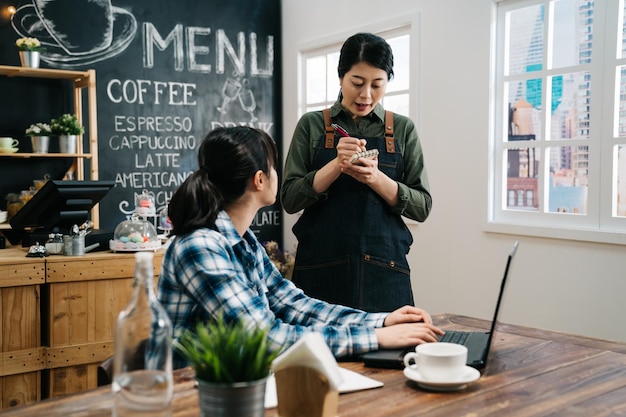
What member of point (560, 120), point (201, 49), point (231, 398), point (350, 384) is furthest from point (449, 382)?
point (201, 49)

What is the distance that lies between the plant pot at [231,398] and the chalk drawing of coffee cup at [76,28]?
4.40 m

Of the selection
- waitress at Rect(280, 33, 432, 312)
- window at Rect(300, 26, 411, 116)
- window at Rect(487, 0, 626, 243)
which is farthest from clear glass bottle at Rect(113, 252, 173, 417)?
window at Rect(300, 26, 411, 116)

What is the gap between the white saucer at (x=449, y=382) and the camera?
4.49ft

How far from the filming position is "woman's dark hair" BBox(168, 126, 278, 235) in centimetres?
166

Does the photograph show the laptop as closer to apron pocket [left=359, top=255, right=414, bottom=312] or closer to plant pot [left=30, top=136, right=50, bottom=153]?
apron pocket [left=359, top=255, right=414, bottom=312]

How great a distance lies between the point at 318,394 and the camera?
1.17 m

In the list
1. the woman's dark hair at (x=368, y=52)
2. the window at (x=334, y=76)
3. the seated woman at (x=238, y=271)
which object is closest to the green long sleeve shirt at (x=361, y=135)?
the woman's dark hair at (x=368, y=52)

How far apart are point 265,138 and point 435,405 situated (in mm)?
836

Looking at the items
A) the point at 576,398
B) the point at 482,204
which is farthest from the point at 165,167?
the point at 576,398

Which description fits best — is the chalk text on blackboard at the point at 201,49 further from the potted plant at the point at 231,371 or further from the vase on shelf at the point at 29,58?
the potted plant at the point at 231,371

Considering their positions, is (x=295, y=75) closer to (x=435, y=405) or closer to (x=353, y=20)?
(x=353, y=20)

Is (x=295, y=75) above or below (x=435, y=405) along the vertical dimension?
above

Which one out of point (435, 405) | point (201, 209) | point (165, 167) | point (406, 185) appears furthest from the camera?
point (165, 167)

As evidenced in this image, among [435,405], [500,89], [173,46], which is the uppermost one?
[173,46]
